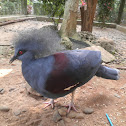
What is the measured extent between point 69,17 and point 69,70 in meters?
4.02

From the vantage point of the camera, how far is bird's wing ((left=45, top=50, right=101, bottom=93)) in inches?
61.9

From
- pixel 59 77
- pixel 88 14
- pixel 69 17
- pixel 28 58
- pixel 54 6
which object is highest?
pixel 54 6

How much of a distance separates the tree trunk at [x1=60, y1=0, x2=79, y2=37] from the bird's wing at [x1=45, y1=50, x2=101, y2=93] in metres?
3.62

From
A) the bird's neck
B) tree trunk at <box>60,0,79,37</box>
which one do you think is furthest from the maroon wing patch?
tree trunk at <box>60,0,79,37</box>

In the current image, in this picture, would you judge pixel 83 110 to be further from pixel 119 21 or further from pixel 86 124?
pixel 119 21

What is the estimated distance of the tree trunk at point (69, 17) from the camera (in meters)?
5.15

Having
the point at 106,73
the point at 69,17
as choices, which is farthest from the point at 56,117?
the point at 69,17

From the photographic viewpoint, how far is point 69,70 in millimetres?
1633

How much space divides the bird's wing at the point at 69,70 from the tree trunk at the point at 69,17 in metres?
3.62

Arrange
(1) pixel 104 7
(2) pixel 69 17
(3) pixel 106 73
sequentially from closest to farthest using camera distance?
(3) pixel 106 73
(2) pixel 69 17
(1) pixel 104 7

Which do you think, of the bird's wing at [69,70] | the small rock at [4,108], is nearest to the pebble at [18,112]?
the small rock at [4,108]

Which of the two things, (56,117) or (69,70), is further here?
(56,117)

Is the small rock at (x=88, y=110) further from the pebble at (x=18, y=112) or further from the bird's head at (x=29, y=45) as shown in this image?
the bird's head at (x=29, y=45)

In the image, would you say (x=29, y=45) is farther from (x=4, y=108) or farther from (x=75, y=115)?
(x=75, y=115)
